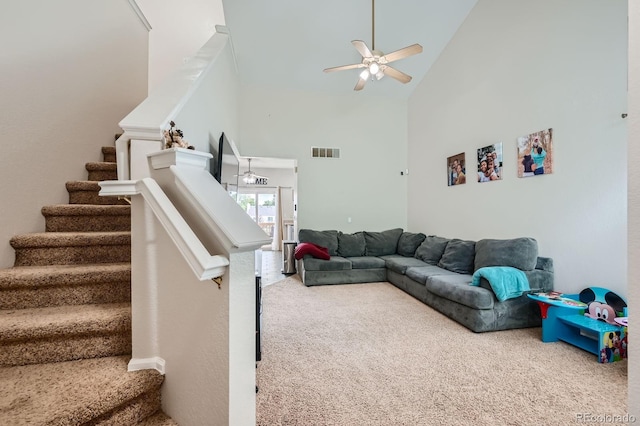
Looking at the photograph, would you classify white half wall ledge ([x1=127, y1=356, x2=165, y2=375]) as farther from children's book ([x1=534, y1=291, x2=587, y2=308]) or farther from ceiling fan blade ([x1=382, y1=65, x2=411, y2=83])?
ceiling fan blade ([x1=382, y1=65, x2=411, y2=83])

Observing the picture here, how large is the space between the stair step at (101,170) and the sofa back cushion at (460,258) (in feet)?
13.9

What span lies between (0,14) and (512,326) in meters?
4.87

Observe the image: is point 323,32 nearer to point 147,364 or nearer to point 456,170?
point 456,170

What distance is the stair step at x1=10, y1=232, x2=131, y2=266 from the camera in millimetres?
1731

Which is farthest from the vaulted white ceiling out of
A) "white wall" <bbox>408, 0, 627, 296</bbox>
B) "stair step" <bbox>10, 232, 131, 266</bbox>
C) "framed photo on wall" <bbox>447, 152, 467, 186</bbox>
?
"stair step" <bbox>10, 232, 131, 266</bbox>

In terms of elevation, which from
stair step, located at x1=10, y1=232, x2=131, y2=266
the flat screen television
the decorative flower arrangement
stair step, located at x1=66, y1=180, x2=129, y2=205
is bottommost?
stair step, located at x1=10, y1=232, x2=131, y2=266

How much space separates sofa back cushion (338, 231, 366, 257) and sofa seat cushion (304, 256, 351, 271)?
537 mm

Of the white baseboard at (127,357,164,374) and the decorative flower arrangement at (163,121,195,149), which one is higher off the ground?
the decorative flower arrangement at (163,121,195,149)

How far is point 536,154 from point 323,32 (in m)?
3.71

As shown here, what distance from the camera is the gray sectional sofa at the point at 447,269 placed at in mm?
2812

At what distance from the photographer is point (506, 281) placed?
2.80 m

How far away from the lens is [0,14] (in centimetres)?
172

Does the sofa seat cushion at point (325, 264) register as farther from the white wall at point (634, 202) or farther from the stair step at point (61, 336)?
the white wall at point (634, 202)

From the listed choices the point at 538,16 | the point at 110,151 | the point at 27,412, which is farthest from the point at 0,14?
the point at 538,16
